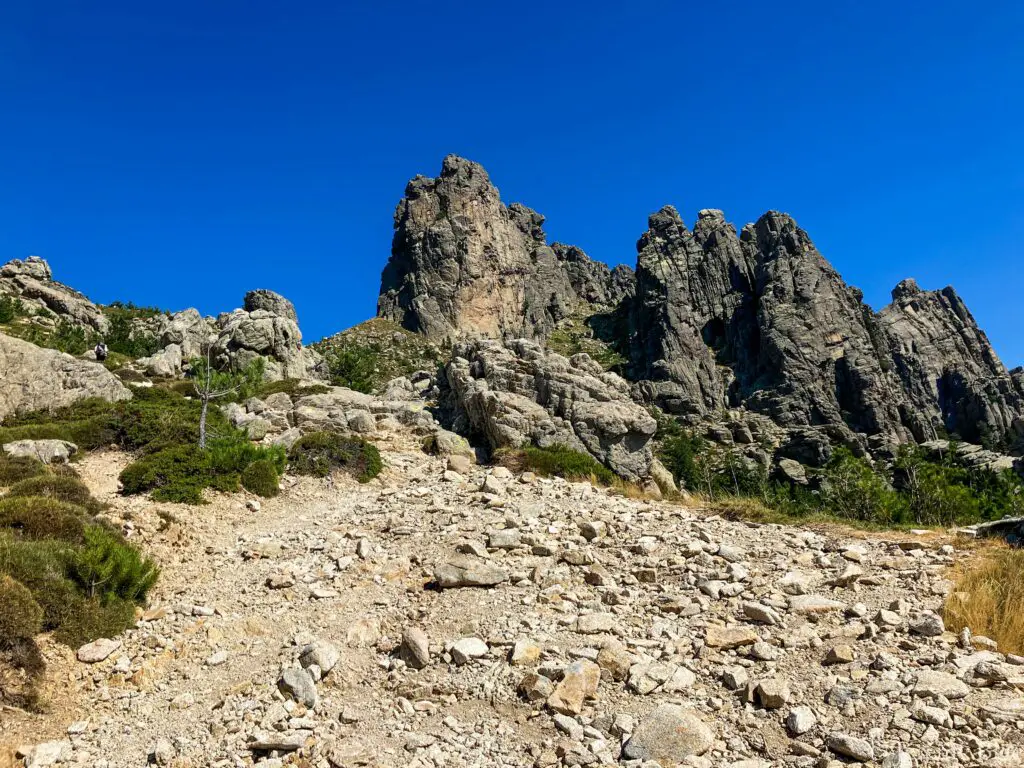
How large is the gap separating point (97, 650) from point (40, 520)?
3.97 m

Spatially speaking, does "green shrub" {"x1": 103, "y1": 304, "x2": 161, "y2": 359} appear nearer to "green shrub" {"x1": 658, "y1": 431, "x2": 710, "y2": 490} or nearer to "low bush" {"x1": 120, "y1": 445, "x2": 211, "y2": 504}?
"low bush" {"x1": 120, "y1": 445, "x2": 211, "y2": 504}

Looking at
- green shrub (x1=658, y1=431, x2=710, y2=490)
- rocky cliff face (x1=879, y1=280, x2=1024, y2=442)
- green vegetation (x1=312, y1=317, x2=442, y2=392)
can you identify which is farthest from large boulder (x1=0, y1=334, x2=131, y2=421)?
rocky cliff face (x1=879, y1=280, x2=1024, y2=442)

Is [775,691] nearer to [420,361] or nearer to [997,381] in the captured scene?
[420,361]

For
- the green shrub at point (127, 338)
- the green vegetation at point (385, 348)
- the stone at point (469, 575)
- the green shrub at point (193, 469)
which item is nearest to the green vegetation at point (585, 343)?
the green vegetation at point (385, 348)

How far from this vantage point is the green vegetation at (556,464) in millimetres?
20828

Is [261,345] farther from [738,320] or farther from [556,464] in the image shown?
[738,320]

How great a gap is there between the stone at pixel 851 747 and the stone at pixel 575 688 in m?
2.35

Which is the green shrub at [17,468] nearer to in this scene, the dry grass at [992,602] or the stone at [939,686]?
the stone at [939,686]

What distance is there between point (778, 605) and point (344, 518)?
33.2 feet

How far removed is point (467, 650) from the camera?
7.50 m

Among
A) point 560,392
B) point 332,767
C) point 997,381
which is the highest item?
point 997,381

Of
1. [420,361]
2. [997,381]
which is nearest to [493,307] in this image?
[420,361]

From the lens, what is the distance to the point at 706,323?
149375mm

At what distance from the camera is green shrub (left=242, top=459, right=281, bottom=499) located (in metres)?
16.6
